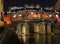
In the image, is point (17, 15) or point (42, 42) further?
point (17, 15)

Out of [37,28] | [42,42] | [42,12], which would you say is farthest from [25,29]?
[42,12]

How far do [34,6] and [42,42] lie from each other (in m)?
20.9

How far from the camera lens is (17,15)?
95.0 ft

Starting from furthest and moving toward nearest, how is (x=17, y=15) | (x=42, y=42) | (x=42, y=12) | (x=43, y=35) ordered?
(x=42, y=12), (x=17, y=15), (x=43, y=35), (x=42, y=42)

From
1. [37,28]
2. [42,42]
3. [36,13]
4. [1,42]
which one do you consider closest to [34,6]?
[36,13]

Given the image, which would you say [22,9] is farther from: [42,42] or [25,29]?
[42,42]

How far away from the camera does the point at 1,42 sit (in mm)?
5293

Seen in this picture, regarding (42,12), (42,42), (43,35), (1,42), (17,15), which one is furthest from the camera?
(42,12)

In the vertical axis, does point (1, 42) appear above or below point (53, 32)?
above

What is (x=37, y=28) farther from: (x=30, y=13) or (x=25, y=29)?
(x=30, y=13)

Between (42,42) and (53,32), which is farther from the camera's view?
(53,32)

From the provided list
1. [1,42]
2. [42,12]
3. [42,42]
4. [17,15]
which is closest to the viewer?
[1,42]

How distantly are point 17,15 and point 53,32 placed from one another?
48.0ft

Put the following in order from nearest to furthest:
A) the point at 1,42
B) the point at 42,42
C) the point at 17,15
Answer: the point at 1,42 → the point at 42,42 → the point at 17,15
